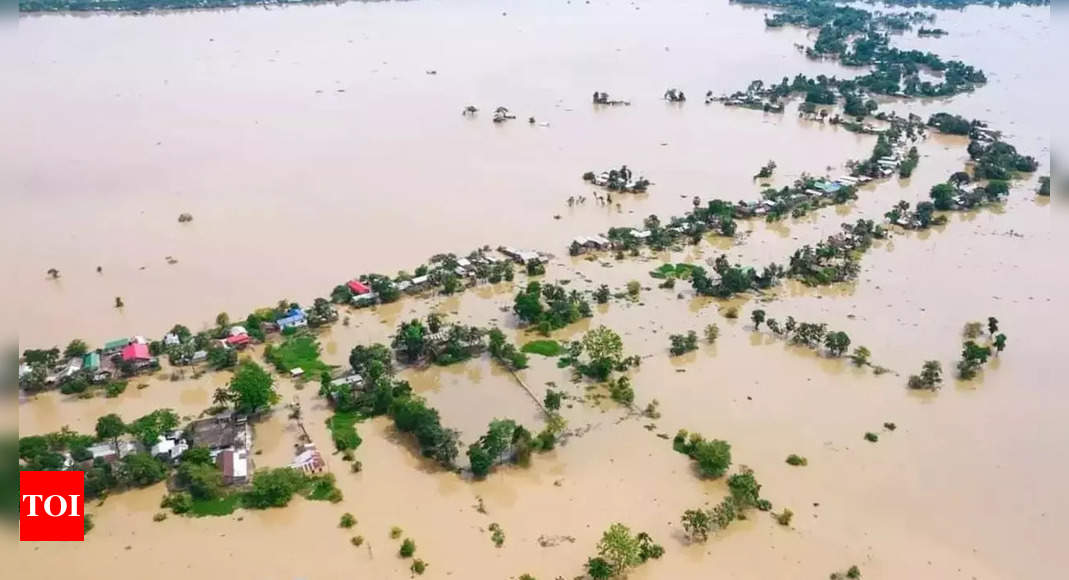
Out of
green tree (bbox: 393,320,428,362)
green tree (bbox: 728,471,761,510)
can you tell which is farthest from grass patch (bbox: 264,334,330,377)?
green tree (bbox: 728,471,761,510)

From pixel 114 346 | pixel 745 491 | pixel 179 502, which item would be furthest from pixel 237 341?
pixel 745 491

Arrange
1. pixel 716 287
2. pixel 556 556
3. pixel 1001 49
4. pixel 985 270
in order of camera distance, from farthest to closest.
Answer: pixel 1001 49 < pixel 985 270 < pixel 716 287 < pixel 556 556


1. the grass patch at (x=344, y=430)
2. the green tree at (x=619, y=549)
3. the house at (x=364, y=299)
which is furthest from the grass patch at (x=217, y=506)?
the house at (x=364, y=299)

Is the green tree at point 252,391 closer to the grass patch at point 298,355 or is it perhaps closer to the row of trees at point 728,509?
the grass patch at point 298,355

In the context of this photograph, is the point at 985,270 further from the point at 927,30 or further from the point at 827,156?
the point at 927,30

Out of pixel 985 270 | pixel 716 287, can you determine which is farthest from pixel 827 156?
pixel 716 287

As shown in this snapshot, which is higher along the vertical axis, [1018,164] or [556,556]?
[1018,164]
